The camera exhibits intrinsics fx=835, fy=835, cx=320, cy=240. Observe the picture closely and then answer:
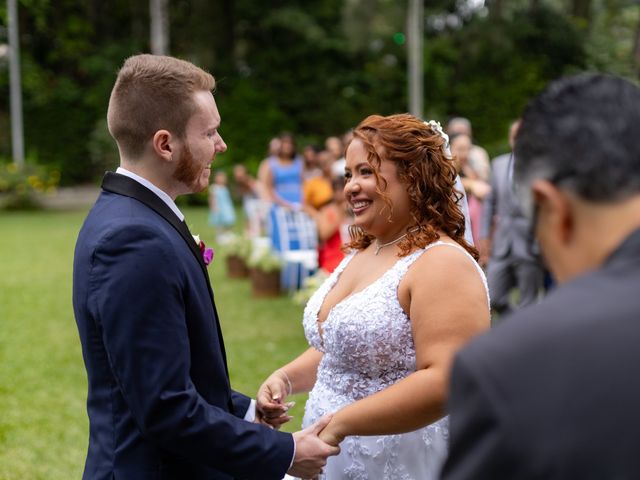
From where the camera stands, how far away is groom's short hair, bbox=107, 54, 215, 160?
2.44 metres

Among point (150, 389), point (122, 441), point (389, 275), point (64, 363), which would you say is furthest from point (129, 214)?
point (64, 363)

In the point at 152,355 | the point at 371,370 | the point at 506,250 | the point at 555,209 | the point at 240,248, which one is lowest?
the point at 240,248

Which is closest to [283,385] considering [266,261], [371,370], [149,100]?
[371,370]

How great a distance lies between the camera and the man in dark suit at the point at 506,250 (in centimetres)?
710

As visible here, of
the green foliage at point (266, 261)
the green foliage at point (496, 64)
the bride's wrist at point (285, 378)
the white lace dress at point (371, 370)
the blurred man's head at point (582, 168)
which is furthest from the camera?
the green foliage at point (496, 64)

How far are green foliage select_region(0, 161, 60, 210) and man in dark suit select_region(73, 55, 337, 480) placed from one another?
26247mm

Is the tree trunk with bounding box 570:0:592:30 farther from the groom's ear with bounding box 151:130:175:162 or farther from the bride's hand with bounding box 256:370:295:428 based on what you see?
the groom's ear with bounding box 151:130:175:162

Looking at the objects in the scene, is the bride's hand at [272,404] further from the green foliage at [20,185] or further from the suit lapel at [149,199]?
the green foliage at [20,185]

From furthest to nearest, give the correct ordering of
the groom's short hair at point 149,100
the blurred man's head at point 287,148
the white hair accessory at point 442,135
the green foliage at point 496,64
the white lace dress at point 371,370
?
the green foliage at point 496,64
the blurred man's head at point 287,148
the white hair accessory at point 442,135
the white lace dress at point 371,370
the groom's short hair at point 149,100

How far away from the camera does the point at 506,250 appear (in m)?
7.35

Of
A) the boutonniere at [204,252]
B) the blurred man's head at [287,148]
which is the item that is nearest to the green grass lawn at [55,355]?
the boutonniere at [204,252]

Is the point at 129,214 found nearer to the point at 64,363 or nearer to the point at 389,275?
the point at 389,275

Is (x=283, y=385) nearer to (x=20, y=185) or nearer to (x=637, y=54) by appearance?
(x=20, y=185)

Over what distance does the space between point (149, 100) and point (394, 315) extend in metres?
1.06
